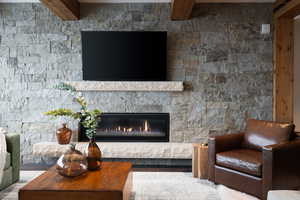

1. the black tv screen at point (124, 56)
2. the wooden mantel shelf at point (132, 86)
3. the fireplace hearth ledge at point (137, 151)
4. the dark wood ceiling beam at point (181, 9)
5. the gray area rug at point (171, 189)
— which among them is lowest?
the gray area rug at point (171, 189)

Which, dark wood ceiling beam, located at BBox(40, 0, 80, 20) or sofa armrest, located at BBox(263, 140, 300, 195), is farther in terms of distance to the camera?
dark wood ceiling beam, located at BBox(40, 0, 80, 20)

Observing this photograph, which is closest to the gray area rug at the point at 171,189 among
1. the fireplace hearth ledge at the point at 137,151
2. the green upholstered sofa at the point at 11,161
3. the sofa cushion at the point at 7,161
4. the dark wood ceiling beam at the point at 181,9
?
the green upholstered sofa at the point at 11,161

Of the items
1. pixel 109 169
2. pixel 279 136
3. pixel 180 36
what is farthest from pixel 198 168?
pixel 180 36

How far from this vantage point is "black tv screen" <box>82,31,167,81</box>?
4363 mm

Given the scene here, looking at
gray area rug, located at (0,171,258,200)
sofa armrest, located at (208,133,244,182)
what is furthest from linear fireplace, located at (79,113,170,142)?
sofa armrest, located at (208,133,244,182)

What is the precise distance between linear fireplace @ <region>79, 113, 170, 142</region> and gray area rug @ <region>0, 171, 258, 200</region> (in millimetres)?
768

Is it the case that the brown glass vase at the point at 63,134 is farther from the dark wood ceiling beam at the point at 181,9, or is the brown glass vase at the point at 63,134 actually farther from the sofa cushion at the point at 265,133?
the sofa cushion at the point at 265,133

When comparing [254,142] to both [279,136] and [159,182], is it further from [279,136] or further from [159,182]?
[159,182]

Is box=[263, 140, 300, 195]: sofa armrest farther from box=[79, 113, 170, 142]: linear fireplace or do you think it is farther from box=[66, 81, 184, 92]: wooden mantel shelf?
box=[79, 113, 170, 142]: linear fireplace

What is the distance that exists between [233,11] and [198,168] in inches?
94.8

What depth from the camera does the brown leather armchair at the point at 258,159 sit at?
9.33 ft

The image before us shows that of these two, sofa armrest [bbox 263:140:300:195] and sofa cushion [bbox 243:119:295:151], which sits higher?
sofa cushion [bbox 243:119:295:151]

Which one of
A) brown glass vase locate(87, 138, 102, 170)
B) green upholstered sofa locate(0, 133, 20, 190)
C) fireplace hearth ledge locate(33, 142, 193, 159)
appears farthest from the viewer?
fireplace hearth ledge locate(33, 142, 193, 159)

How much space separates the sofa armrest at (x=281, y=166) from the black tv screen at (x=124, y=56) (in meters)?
2.01
